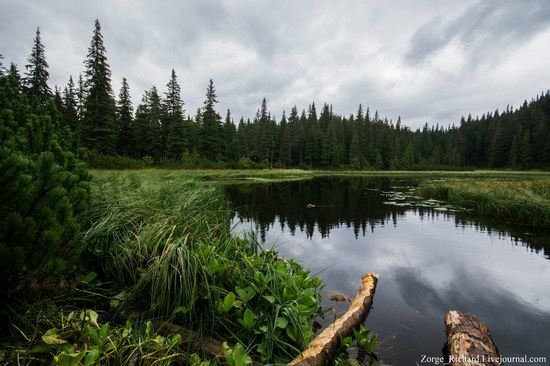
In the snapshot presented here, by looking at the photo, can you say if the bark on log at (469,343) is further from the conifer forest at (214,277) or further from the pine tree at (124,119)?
the pine tree at (124,119)

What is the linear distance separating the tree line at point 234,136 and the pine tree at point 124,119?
145 mm

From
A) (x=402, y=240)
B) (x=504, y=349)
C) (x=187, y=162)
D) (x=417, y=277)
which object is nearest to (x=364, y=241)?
(x=402, y=240)

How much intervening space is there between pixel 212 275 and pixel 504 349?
4.30 m

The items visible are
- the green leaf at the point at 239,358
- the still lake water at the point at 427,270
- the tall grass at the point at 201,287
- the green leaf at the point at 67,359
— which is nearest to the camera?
the green leaf at the point at 67,359

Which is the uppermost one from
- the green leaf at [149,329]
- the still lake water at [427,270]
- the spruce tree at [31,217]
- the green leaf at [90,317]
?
the spruce tree at [31,217]

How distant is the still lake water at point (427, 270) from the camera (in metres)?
4.23

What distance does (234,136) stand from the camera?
70.9 m

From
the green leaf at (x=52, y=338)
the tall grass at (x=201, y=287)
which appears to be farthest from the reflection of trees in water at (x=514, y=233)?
the green leaf at (x=52, y=338)

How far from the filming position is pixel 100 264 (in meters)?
3.65

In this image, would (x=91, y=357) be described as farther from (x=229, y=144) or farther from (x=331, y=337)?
(x=229, y=144)

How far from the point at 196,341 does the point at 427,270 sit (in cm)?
636

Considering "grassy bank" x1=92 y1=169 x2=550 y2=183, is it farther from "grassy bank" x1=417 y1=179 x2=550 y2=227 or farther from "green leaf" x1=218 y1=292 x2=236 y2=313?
"grassy bank" x1=417 y1=179 x2=550 y2=227

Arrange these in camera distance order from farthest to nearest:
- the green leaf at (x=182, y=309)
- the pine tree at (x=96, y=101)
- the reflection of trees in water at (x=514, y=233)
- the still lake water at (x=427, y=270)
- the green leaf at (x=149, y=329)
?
the pine tree at (x=96, y=101) → the reflection of trees in water at (x=514, y=233) → the still lake water at (x=427, y=270) → the green leaf at (x=182, y=309) → the green leaf at (x=149, y=329)

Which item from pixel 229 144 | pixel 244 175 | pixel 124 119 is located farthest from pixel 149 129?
pixel 229 144
